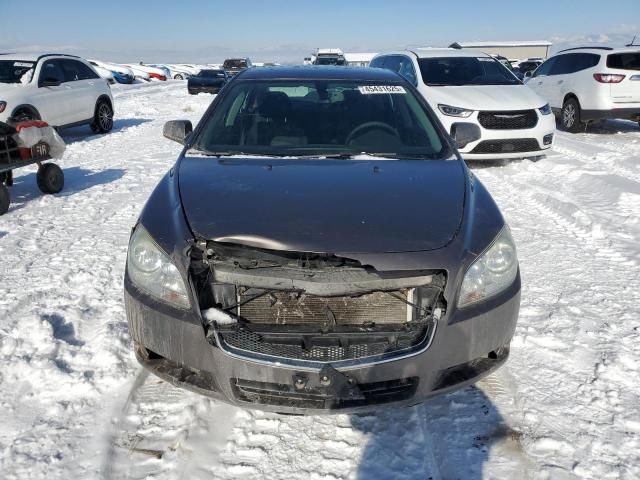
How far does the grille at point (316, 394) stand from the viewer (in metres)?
2.11

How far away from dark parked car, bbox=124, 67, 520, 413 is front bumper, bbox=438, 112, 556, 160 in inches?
213

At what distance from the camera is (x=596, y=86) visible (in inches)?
421

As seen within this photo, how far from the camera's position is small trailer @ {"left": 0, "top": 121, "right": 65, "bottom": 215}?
5941 millimetres

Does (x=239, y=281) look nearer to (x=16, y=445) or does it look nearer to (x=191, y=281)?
(x=191, y=281)

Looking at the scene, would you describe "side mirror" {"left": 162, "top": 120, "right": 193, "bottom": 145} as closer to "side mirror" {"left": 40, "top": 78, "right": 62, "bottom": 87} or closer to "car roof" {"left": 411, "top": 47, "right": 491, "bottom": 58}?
"car roof" {"left": 411, "top": 47, "right": 491, "bottom": 58}

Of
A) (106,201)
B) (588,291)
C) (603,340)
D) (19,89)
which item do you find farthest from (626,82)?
(19,89)

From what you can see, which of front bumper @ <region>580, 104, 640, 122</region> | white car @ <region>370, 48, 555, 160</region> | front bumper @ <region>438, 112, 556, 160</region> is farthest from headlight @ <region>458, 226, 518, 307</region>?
front bumper @ <region>580, 104, 640, 122</region>

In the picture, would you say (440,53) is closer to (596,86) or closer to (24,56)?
(596,86)

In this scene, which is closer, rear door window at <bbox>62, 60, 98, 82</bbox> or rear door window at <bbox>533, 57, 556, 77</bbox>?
rear door window at <bbox>62, 60, 98, 82</bbox>

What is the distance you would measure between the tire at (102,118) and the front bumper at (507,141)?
7627mm

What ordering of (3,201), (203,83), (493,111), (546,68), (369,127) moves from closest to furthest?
(369,127), (3,201), (493,111), (546,68), (203,83)

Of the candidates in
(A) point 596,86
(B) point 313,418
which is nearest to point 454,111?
(A) point 596,86

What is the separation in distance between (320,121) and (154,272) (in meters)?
1.78

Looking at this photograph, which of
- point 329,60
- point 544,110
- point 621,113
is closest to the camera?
point 544,110
